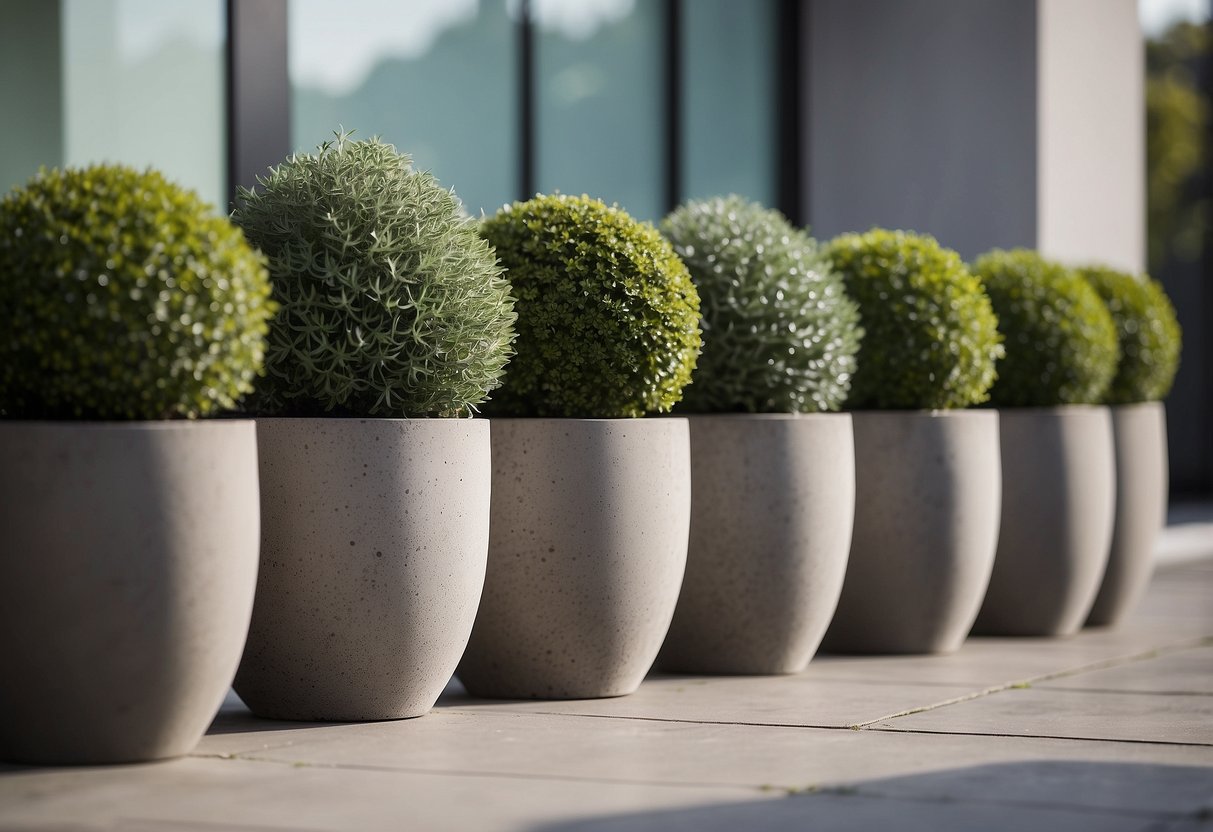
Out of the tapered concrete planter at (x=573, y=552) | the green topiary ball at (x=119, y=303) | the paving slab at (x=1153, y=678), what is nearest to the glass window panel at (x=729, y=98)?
the paving slab at (x=1153, y=678)

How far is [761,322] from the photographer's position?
679 centimetres

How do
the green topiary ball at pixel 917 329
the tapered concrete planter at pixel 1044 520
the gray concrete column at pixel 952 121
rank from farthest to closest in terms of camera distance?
the gray concrete column at pixel 952 121, the tapered concrete planter at pixel 1044 520, the green topiary ball at pixel 917 329

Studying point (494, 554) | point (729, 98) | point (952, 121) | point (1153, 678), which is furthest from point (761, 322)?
point (952, 121)

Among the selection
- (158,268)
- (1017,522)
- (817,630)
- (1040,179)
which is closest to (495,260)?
(158,268)

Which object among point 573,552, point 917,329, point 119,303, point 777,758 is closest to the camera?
point 119,303

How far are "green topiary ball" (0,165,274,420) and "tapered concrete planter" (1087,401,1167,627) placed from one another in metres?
5.48

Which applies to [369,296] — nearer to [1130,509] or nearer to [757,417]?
[757,417]

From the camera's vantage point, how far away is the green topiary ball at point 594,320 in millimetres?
6051

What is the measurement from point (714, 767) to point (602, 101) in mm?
6259

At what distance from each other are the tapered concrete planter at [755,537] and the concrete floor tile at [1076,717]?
0.88 metres

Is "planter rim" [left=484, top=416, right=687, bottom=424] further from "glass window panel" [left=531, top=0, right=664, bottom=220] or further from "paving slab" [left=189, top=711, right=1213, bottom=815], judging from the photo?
"glass window panel" [left=531, top=0, right=664, bottom=220]

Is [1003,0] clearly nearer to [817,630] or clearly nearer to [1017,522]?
[1017,522]

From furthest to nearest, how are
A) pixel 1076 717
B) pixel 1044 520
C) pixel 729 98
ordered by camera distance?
pixel 729 98 < pixel 1044 520 < pixel 1076 717

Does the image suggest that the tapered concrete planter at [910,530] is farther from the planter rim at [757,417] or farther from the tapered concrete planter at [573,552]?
the tapered concrete planter at [573,552]
